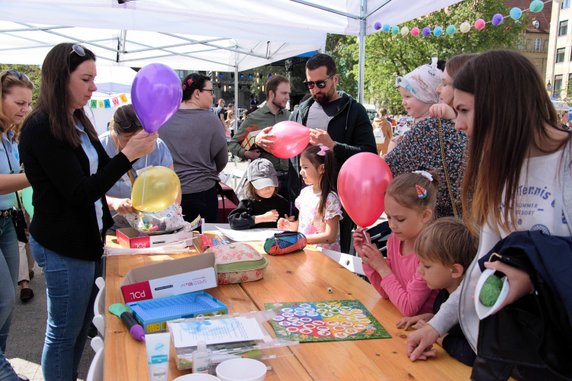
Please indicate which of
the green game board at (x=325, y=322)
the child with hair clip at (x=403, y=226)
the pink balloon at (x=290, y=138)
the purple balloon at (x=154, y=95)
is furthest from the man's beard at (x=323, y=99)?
the green game board at (x=325, y=322)

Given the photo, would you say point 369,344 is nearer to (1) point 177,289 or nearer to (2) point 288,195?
(1) point 177,289

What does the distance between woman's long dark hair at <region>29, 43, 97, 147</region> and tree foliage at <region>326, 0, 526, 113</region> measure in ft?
89.6

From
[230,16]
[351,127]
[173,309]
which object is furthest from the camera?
[230,16]

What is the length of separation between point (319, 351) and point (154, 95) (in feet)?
5.00

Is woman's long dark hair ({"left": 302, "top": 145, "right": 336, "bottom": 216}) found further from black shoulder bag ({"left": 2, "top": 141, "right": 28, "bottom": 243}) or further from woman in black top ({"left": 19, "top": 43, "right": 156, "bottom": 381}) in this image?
black shoulder bag ({"left": 2, "top": 141, "right": 28, "bottom": 243})

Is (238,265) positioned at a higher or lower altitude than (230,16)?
lower

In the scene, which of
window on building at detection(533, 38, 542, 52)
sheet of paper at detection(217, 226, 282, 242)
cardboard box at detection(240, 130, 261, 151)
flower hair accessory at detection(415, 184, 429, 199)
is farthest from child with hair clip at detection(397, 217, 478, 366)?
window on building at detection(533, 38, 542, 52)

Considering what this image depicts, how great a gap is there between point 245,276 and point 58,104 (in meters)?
1.06

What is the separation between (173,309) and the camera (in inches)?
66.6

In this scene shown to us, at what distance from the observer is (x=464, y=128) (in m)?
1.25

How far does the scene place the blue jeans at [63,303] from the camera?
215 cm

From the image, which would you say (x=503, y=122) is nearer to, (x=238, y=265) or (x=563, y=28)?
(x=238, y=265)

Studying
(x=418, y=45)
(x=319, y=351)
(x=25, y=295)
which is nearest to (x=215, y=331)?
(x=319, y=351)

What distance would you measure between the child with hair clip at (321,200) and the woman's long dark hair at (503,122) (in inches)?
63.7
